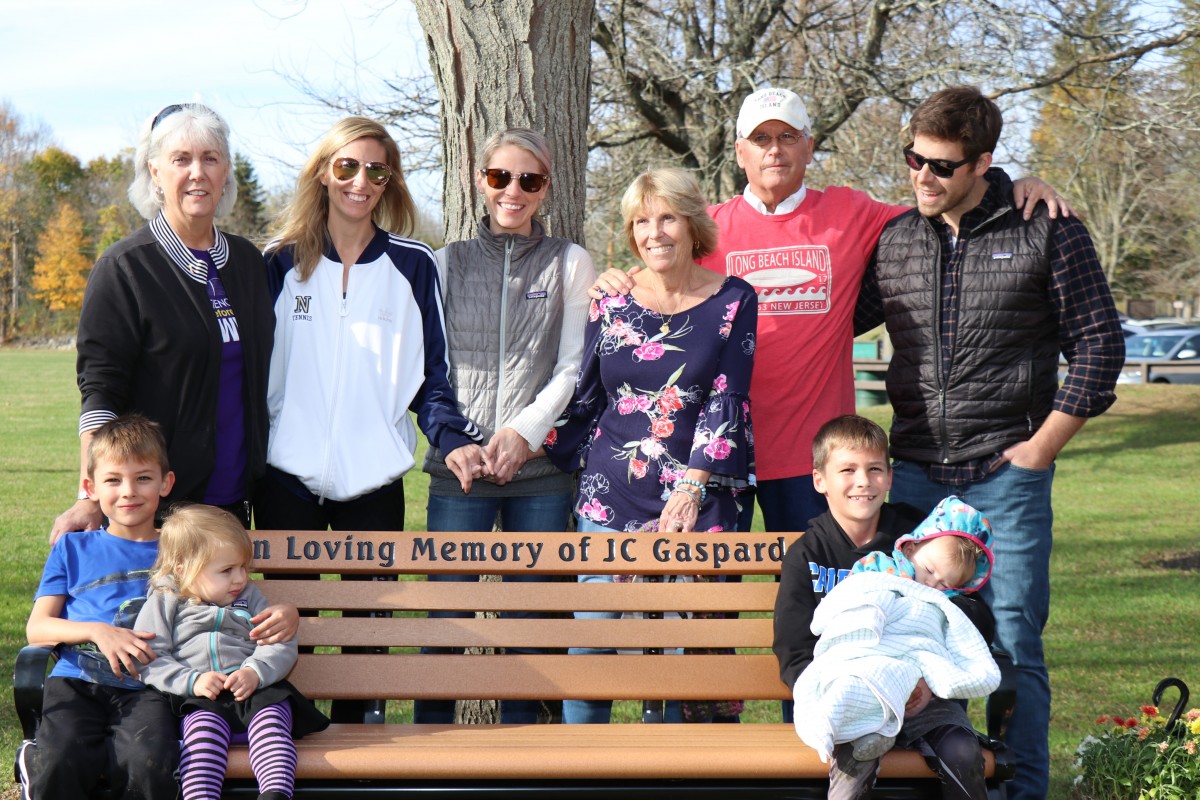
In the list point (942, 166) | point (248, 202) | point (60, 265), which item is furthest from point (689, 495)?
point (60, 265)

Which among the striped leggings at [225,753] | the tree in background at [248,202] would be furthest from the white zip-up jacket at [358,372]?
the tree in background at [248,202]

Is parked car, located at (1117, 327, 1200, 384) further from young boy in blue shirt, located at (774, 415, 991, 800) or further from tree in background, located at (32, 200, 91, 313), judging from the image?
tree in background, located at (32, 200, 91, 313)

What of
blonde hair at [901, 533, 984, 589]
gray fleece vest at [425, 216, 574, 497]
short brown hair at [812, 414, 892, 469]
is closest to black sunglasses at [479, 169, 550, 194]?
gray fleece vest at [425, 216, 574, 497]

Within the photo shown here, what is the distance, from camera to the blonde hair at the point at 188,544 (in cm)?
334

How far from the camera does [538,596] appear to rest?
3.89m

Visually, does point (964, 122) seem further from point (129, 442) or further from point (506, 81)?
point (129, 442)

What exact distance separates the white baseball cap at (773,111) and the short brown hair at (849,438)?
1216 mm

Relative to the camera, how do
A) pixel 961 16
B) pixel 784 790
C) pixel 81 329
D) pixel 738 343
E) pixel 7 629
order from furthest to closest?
pixel 961 16 → pixel 7 629 → pixel 738 343 → pixel 81 329 → pixel 784 790

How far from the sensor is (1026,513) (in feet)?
12.8

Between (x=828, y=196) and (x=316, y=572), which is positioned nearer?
(x=316, y=572)

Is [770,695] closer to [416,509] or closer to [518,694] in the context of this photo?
[518,694]

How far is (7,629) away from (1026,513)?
5.90 meters

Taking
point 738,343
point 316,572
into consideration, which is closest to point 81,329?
point 316,572

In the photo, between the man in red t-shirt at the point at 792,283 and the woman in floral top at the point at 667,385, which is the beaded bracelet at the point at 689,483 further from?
the man in red t-shirt at the point at 792,283
